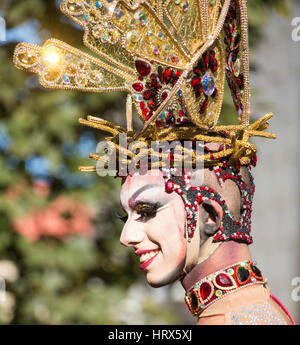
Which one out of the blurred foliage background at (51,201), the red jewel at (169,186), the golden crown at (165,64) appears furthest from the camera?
the blurred foliage background at (51,201)

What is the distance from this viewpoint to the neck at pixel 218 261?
248 centimetres

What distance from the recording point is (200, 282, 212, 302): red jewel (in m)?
2.46

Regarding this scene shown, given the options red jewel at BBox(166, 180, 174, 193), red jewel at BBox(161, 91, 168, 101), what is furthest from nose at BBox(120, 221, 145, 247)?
red jewel at BBox(161, 91, 168, 101)

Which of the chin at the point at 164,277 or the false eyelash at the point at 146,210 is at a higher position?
the false eyelash at the point at 146,210

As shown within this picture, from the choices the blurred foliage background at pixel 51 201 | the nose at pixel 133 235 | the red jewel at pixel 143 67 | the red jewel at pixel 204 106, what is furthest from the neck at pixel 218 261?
the blurred foliage background at pixel 51 201

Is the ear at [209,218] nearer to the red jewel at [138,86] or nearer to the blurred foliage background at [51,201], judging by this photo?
the red jewel at [138,86]

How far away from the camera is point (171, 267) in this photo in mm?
2449

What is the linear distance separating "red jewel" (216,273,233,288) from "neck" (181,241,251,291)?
4 centimetres

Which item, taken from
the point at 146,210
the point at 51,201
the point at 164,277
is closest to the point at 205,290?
the point at 164,277

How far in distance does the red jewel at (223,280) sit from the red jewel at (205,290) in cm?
5

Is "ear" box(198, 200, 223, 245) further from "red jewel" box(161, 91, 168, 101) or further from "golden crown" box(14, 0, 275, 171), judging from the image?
"red jewel" box(161, 91, 168, 101)

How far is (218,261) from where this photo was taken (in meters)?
2.48

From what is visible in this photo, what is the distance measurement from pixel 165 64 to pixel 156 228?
734 millimetres

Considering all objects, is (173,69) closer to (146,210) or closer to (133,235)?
(146,210)
